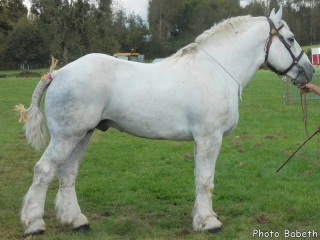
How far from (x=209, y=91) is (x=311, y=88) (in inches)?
56.3

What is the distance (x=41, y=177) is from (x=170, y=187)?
2658mm

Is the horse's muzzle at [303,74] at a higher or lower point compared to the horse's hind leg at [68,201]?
higher

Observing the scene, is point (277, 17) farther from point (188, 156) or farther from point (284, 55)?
point (188, 156)

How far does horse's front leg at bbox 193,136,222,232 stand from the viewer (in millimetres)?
4820

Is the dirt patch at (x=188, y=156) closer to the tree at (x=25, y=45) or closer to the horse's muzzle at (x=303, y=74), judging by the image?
the horse's muzzle at (x=303, y=74)

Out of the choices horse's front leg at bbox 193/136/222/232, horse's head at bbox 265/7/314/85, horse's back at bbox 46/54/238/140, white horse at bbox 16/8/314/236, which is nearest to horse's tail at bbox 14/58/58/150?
white horse at bbox 16/8/314/236

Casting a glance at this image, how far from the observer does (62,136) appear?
4723mm

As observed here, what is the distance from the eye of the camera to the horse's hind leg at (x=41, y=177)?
15.5ft

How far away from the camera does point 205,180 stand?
16.0 ft

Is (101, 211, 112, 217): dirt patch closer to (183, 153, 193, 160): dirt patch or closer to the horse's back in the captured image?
→ the horse's back

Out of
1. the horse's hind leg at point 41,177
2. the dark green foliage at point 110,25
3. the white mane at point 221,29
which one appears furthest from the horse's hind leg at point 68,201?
the dark green foliage at point 110,25

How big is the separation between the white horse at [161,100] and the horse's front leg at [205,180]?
0.04ft

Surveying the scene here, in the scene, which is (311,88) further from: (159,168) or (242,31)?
(159,168)

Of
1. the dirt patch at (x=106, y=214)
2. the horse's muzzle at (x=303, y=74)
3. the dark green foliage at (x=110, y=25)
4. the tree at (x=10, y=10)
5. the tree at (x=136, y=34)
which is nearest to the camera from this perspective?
the horse's muzzle at (x=303, y=74)
